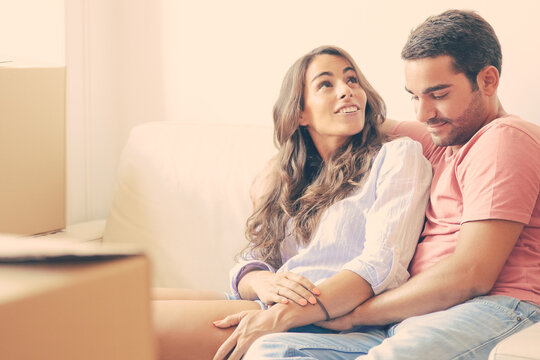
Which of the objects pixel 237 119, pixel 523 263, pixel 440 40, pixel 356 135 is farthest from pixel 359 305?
pixel 237 119

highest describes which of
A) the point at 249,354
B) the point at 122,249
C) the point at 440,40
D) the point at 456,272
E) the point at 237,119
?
the point at 440,40

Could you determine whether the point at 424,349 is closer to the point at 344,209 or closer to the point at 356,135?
the point at 344,209

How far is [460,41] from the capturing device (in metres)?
1.52

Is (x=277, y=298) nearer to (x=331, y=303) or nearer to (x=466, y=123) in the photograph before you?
(x=331, y=303)

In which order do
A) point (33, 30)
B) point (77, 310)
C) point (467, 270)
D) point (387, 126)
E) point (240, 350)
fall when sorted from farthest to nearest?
1. point (33, 30)
2. point (387, 126)
3. point (240, 350)
4. point (467, 270)
5. point (77, 310)

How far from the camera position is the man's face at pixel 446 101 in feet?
5.06

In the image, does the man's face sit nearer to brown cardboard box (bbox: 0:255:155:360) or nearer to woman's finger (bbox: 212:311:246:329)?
woman's finger (bbox: 212:311:246:329)

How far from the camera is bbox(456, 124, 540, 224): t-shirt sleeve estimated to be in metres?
1.36

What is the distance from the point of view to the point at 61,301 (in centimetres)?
25

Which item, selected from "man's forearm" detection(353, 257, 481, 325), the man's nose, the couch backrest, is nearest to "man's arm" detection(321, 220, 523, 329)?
"man's forearm" detection(353, 257, 481, 325)

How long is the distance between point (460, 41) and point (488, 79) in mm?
Result: 118

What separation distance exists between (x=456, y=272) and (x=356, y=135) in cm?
59

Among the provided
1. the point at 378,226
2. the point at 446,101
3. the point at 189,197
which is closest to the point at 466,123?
the point at 446,101

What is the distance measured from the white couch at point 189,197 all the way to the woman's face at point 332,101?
23cm
